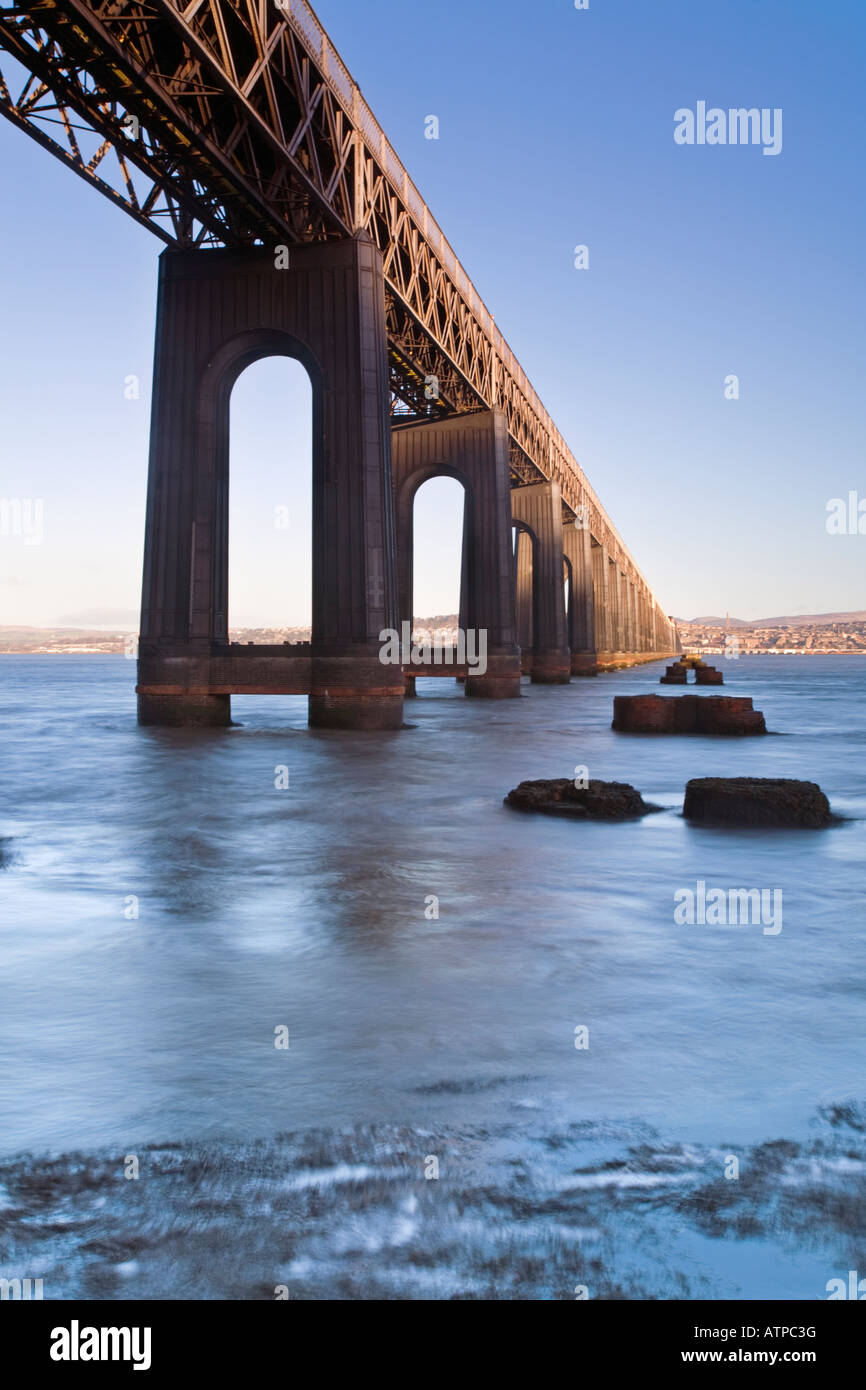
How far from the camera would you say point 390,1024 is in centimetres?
403

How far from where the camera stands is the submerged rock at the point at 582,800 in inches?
382

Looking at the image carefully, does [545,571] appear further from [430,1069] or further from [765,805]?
[430,1069]

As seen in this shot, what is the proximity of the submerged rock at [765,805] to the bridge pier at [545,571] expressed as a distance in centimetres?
4235

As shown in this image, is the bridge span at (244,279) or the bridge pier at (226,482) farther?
the bridge pier at (226,482)

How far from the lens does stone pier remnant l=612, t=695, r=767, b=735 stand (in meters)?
20.8

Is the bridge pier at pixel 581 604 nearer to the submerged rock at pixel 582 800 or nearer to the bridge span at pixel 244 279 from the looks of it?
the bridge span at pixel 244 279

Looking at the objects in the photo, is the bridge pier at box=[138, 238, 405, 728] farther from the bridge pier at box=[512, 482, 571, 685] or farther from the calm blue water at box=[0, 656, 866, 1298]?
the bridge pier at box=[512, 482, 571, 685]

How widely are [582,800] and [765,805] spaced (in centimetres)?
181

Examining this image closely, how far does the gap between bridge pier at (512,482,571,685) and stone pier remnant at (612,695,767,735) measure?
3056cm

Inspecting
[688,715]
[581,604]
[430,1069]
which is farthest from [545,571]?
[430,1069]

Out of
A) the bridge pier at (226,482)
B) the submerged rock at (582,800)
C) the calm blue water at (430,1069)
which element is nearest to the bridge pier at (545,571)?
the bridge pier at (226,482)

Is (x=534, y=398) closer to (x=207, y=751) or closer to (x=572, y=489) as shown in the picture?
(x=572, y=489)

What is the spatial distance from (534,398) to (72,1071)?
47.1 metres
